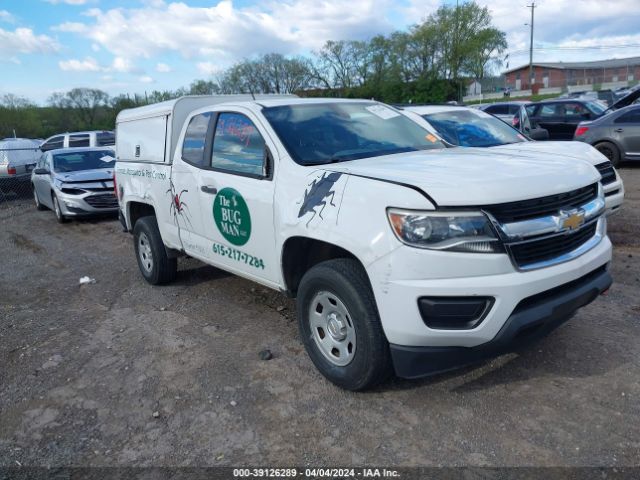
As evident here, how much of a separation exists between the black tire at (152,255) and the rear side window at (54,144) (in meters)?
14.2

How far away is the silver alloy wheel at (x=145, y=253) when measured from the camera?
19.2 feet

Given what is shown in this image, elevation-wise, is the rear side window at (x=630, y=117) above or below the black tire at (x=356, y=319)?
above

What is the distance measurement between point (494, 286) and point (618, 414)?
1.13 m

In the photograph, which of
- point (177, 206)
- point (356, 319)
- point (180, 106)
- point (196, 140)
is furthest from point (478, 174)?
point (180, 106)

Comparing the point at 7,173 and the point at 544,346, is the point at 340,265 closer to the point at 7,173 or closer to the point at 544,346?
the point at 544,346

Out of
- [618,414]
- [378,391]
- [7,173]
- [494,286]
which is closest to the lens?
[494,286]

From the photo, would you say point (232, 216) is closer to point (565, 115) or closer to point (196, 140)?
point (196, 140)

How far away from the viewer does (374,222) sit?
9.43 feet

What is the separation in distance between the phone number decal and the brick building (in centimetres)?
8865

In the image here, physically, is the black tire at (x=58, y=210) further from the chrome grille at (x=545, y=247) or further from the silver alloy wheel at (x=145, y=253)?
the chrome grille at (x=545, y=247)

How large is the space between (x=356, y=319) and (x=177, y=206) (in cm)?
260

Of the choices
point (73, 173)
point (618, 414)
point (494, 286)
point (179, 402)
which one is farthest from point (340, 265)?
point (73, 173)

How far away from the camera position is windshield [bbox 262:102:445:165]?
3809mm

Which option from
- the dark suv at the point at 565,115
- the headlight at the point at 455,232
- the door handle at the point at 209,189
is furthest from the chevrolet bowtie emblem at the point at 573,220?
the dark suv at the point at 565,115
